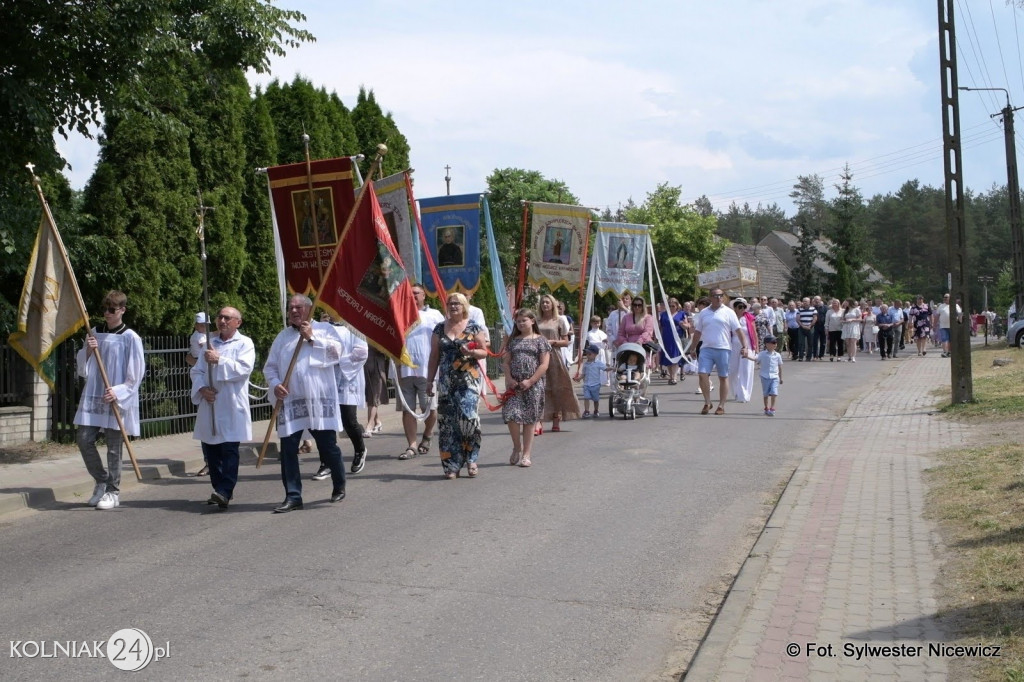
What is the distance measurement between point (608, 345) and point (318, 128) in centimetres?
716

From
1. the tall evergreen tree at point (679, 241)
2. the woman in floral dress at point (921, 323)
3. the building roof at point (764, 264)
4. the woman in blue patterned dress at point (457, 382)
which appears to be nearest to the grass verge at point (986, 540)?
the woman in blue patterned dress at point (457, 382)

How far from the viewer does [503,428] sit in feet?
50.6

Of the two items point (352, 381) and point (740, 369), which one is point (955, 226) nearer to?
point (740, 369)

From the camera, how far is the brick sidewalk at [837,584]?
5.12m

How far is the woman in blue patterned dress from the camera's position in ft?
34.9

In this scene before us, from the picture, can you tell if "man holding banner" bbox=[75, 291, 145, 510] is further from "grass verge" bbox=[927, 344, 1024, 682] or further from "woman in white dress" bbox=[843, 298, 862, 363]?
"woman in white dress" bbox=[843, 298, 862, 363]

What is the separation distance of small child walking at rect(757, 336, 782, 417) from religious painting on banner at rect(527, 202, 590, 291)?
3364mm

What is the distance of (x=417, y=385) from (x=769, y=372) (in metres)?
6.37

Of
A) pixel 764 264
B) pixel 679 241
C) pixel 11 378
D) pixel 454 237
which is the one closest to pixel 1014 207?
pixel 679 241

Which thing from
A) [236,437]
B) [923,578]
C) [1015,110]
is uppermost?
[1015,110]

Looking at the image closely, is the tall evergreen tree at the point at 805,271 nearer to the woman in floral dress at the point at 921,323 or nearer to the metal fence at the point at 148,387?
the woman in floral dress at the point at 921,323

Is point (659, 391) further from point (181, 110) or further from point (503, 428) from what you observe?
point (181, 110)

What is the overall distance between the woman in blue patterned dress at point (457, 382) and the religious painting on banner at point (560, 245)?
736cm

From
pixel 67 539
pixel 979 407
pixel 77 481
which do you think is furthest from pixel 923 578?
pixel 979 407
